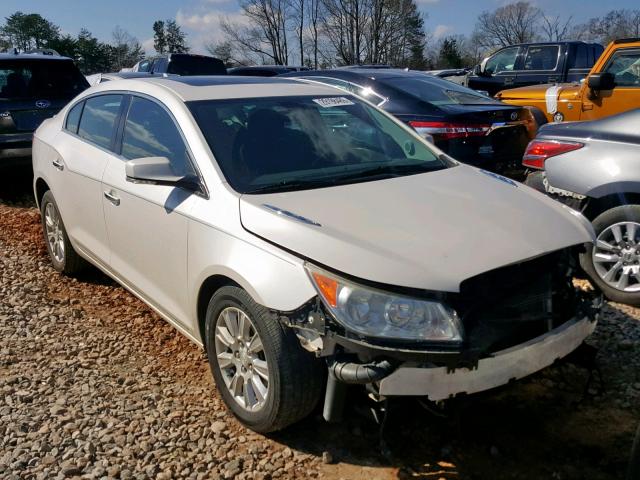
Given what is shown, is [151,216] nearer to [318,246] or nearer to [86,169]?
[86,169]

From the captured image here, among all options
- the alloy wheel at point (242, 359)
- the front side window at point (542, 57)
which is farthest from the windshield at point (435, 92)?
the front side window at point (542, 57)

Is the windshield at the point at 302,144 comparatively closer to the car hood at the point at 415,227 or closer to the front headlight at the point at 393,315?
the car hood at the point at 415,227

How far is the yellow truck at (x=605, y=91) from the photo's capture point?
7836 mm

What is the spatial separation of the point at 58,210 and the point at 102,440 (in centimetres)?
254

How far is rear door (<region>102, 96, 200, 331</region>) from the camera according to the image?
3426mm

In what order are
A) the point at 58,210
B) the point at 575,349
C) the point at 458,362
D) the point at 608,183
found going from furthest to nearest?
1. the point at 58,210
2. the point at 608,183
3. the point at 575,349
4. the point at 458,362

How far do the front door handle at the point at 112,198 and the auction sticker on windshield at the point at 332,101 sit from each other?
4.59 feet

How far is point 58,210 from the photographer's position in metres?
5.07

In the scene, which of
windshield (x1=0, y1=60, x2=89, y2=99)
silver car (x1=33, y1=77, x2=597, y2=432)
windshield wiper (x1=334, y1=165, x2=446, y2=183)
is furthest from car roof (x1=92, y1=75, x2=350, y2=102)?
windshield (x1=0, y1=60, x2=89, y2=99)

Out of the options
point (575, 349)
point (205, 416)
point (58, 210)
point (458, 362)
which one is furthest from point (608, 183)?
point (58, 210)

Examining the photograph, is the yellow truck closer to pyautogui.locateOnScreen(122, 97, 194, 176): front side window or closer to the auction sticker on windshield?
the auction sticker on windshield

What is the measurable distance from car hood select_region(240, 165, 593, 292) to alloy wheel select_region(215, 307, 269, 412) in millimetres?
458

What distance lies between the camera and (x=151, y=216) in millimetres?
3617

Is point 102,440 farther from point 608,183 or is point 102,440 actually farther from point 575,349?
point 608,183
